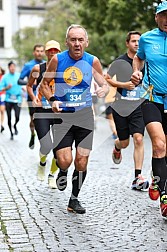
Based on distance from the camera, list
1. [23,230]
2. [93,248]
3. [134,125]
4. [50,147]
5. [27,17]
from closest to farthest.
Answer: [93,248], [23,230], [134,125], [50,147], [27,17]

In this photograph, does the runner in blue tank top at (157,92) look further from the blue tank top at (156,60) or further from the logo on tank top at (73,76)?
the logo on tank top at (73,76)

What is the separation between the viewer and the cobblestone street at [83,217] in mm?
5332

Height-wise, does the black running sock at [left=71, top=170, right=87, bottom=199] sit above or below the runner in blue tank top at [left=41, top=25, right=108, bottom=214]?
below

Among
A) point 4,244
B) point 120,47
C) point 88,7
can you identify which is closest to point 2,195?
point 4,244

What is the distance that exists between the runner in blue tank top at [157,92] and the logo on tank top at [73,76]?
63cm

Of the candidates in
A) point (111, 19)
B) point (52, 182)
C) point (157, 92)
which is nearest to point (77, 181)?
point (157, 92)

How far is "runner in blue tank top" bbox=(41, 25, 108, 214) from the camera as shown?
6723mm

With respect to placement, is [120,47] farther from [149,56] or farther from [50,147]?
[149,56]

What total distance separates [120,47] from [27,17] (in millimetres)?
40678

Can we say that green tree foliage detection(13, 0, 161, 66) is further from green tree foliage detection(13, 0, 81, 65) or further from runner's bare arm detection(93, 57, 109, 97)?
runner's bare arm detection(93, 57, 109, 97)

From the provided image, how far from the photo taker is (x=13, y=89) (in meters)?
18.3

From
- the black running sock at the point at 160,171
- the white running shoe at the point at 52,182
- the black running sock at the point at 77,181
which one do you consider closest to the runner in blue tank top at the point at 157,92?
the black running sock at the point at 160,171

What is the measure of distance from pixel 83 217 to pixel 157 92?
143cm

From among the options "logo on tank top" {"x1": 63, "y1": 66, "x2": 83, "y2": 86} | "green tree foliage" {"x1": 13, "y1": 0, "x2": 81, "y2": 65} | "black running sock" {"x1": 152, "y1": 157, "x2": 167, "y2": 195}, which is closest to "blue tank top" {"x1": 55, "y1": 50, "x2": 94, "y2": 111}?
"logo on tank top" {"x1": 63, "y1": 66, "x2": 83, "y2": 86}
